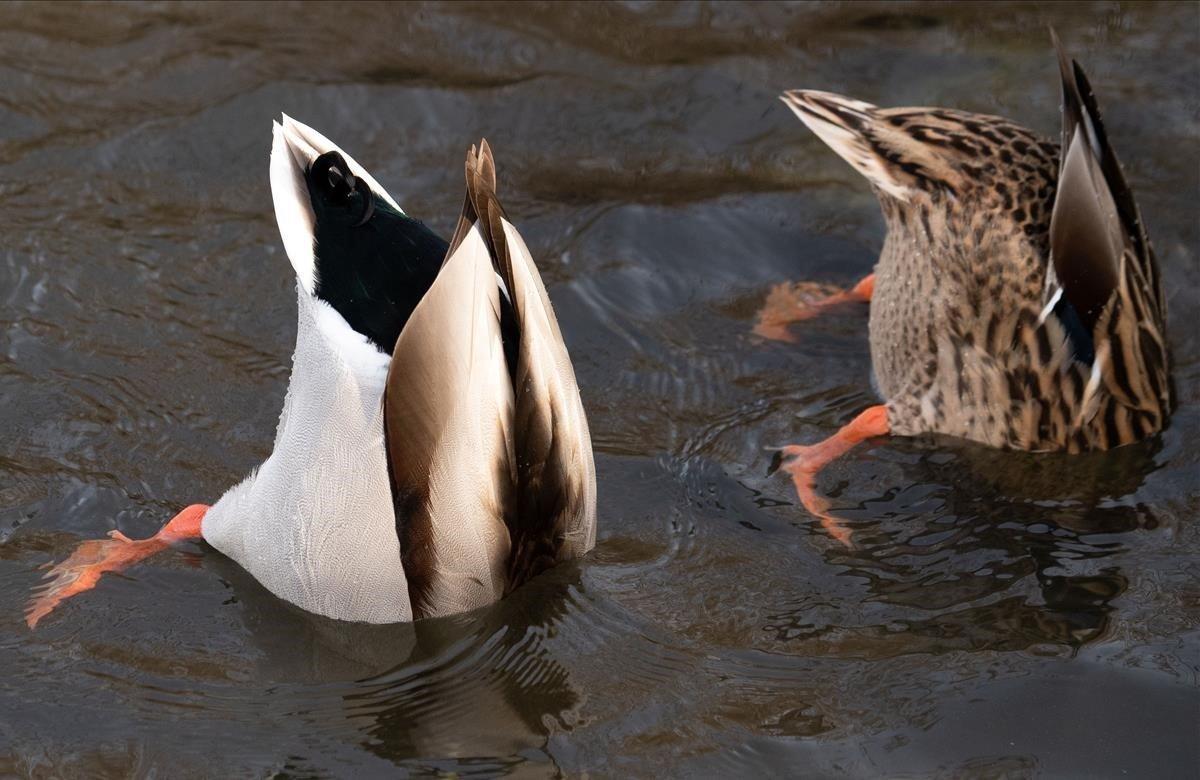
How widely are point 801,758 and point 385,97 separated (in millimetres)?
3618

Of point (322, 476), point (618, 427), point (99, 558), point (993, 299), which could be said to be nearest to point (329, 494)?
point (322, 476)

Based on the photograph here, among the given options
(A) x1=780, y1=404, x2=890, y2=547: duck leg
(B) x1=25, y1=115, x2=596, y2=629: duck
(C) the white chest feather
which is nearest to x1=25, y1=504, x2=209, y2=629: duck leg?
(B) x1=25, y1=115, x2=596, y2=629: duck

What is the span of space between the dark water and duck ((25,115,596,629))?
0.15m

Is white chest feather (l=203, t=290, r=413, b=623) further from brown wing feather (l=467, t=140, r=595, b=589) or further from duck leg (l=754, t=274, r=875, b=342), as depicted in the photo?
duck leg (l=754, t=274, r=875, b=342)

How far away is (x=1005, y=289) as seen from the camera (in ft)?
15.4

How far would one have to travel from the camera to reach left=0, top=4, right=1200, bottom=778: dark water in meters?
3.66

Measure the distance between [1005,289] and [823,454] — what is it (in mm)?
754

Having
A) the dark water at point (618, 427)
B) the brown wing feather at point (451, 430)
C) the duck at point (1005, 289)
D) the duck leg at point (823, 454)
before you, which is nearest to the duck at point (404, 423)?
the brown wing feather at point (451, 430)

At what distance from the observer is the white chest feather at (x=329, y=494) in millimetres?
3691

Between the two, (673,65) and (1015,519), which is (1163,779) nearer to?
(1015,519)

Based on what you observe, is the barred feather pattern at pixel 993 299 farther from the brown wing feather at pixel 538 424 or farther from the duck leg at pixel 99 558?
the duck leg at pixel 99 558

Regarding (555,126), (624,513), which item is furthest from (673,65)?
(624,513)

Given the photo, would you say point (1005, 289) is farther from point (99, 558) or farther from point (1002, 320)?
point (99, 558)

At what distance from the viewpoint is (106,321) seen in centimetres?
509
